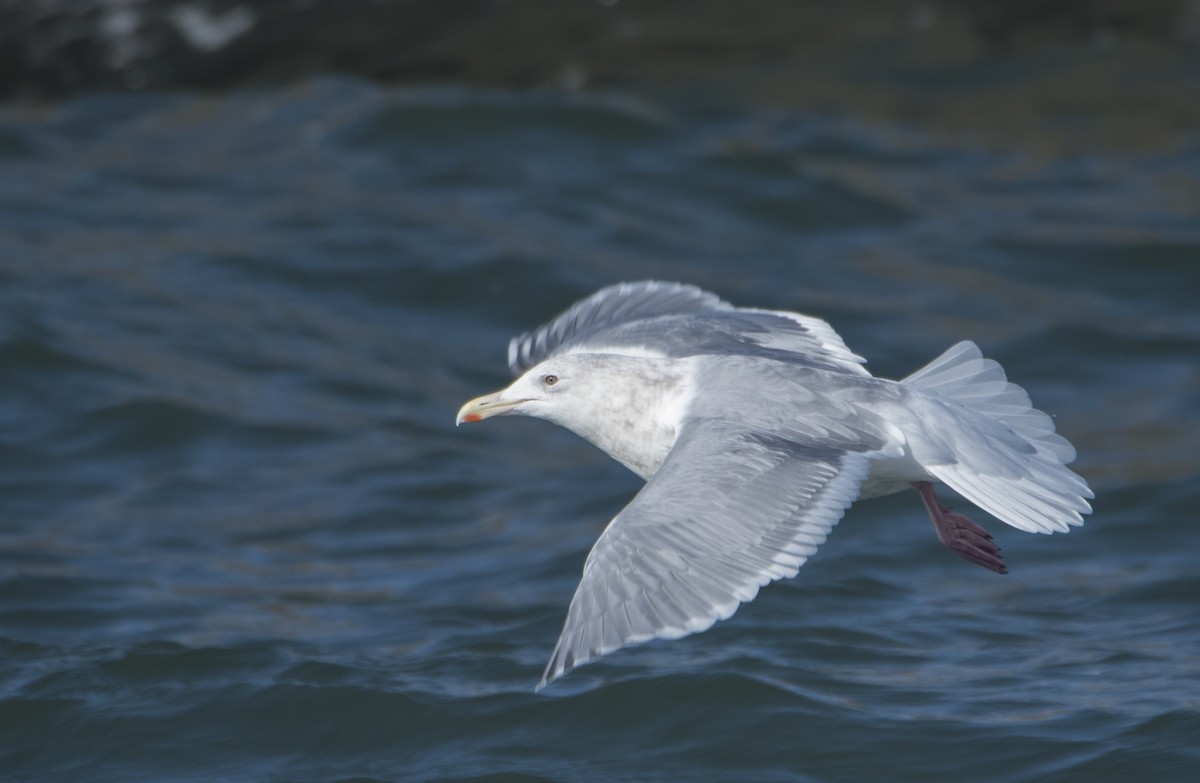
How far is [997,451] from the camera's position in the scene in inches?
191

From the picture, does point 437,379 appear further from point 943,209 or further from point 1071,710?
point 1071,710

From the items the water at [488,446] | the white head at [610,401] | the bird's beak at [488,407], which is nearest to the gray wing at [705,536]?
the white head at [610,401]

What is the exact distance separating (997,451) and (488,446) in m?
3.96

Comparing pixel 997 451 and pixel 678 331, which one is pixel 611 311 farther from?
pixel 997 451

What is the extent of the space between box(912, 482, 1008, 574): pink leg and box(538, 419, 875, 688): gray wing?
58 centimetres

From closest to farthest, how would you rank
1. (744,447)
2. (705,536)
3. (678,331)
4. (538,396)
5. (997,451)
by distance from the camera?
(705,536) < (744,447) < (997,451) < (538,396) < (678,331)

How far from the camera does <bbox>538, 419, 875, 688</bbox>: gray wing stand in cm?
407

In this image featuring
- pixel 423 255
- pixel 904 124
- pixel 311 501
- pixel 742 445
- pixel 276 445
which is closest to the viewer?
pixel 742 445

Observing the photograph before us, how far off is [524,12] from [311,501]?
15.1 feet

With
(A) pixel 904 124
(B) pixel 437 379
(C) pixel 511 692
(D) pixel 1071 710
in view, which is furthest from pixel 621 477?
(A) pixel 904 124

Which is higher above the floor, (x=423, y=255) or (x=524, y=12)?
(x=524, y=12)

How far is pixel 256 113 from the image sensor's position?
11070mm

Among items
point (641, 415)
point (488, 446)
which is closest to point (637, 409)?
point (641, 415)

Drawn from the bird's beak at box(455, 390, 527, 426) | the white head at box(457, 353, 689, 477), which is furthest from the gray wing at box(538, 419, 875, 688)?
the bird's beak at box(455, 390, 527, 426)
